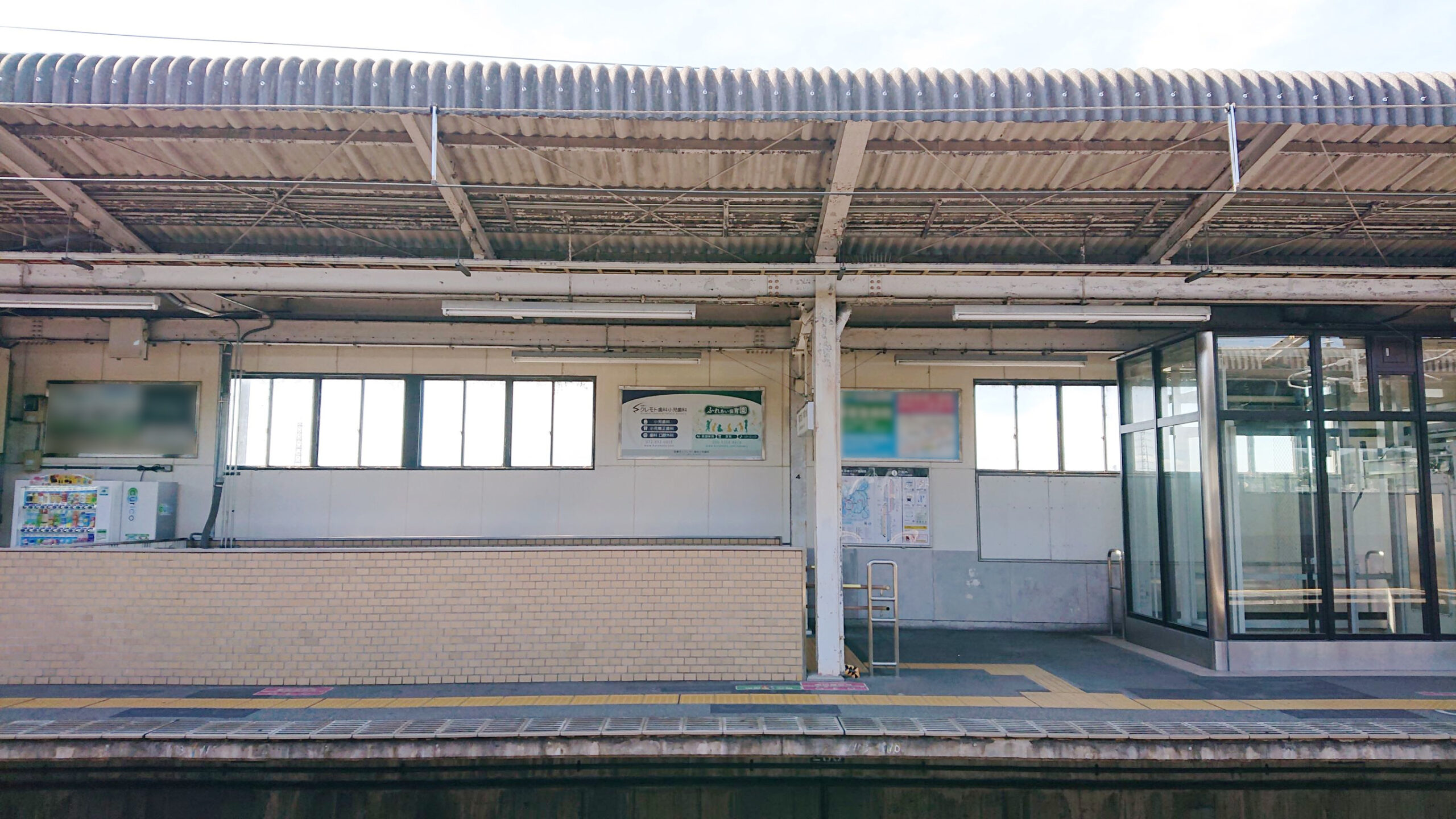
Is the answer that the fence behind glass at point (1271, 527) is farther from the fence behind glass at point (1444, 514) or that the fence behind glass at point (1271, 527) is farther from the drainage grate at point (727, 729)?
the drainage grate at point (727, 729)

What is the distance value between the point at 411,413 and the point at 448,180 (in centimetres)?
451

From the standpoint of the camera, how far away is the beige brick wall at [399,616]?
784cm

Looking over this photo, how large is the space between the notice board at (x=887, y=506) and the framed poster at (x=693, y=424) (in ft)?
4.33

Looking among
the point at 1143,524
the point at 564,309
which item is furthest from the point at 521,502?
the point at 1143,524

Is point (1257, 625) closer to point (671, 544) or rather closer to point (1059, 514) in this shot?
point (1059, 514)

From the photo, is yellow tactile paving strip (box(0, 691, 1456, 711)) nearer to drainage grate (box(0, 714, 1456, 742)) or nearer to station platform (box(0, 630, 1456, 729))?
station platform (box(0, 630, 1456, 729))

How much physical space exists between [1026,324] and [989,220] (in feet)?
10.9

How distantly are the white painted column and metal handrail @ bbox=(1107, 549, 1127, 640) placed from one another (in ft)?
15.1

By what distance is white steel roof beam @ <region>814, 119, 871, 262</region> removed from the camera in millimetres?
6516

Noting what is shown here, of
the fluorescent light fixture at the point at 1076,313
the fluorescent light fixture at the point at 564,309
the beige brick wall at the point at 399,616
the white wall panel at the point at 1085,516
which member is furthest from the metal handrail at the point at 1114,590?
the fluorescent light fixture at the point at 564,309

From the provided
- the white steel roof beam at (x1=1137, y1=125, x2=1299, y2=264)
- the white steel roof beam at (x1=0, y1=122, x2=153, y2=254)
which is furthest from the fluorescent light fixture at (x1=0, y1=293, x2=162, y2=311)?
the white steel roof beam at (x1=1137, y1=125, x2=1299, y2=264)

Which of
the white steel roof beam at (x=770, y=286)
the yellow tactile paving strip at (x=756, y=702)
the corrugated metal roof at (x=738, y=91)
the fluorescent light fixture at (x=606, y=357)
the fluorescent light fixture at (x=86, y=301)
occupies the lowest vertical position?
the yellow tactile paving strip at (x=756, y=702)

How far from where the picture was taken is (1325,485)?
29.0 feet

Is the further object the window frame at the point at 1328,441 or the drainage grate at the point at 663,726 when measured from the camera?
the window frame at the point at 1328,441
